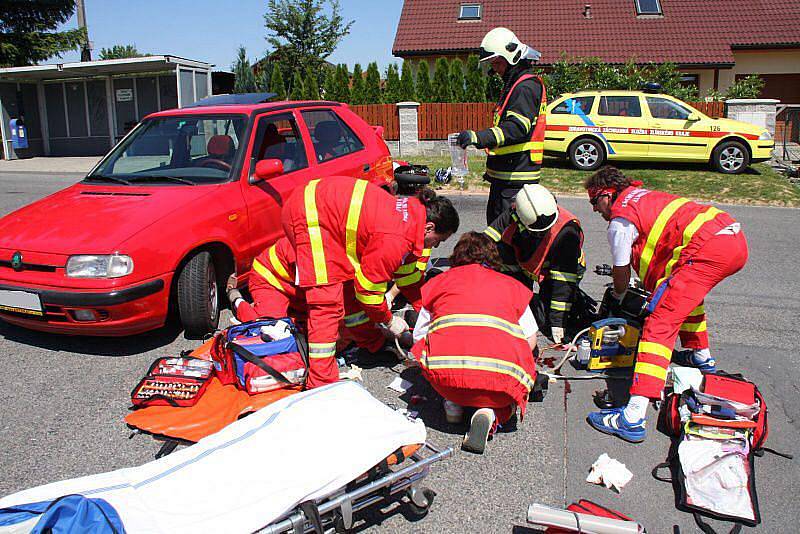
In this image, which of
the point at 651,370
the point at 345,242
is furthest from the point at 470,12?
the point at 651,370

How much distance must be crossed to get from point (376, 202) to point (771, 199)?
33.9 feet

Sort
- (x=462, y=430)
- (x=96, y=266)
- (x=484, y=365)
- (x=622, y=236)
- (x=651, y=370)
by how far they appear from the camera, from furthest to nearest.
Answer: (x=96, y=266) < (x=622, y=236) < (x=462, y=430) < (x=651, y=370) < (x=484, y=365)

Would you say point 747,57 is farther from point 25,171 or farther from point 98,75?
point 25,171

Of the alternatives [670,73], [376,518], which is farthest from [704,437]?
[670,73]

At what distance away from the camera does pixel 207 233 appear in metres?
4.96

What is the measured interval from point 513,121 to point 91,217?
336 cm

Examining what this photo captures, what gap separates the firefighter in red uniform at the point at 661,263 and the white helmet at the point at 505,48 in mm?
1460

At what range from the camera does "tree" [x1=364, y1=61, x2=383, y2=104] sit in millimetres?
21672

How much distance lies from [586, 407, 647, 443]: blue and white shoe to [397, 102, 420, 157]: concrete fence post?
635 inches

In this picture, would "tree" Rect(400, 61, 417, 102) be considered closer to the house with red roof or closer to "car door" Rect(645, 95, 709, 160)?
the house with red roof

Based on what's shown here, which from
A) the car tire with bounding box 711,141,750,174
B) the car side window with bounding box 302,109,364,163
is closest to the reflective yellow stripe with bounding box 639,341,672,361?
the car side window with bounding box 302,109,364,163

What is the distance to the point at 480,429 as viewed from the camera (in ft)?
11.7

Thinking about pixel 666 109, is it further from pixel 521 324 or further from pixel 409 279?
pixel 521 324

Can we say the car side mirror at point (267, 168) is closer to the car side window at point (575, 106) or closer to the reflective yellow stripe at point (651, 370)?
the reflective yellow stripe at point (651, 370)
